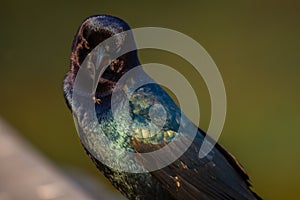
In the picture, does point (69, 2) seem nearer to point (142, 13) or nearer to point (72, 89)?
point (142, 13)

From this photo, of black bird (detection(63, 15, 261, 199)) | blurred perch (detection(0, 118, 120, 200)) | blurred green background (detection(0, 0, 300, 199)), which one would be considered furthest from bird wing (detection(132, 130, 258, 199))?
blurred green background (detection(0, 0, 300, 199))

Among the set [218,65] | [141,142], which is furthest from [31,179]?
[218,65]

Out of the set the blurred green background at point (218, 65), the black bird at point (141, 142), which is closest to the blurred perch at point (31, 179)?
the black bird at point (141, 142)

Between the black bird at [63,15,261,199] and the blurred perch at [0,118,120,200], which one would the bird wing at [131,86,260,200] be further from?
the blurred perch at [0,118,120,200]

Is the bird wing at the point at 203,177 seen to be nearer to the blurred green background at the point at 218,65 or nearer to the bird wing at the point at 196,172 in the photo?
the bird wing at the point at 196,172

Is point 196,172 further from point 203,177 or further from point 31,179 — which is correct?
point 31,179

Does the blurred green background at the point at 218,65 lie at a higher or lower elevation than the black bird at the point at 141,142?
lower
